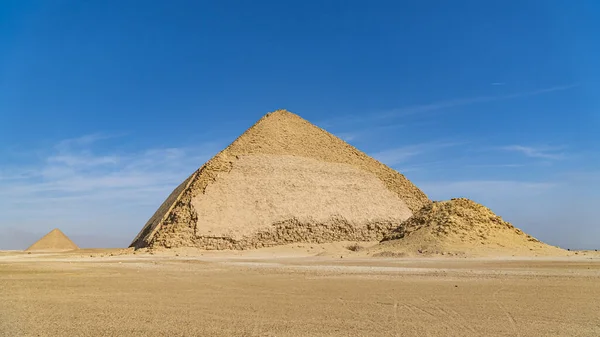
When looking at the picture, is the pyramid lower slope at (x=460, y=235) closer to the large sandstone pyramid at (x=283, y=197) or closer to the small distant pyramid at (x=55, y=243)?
the large sandstone pyramid at (x=283, y=197)

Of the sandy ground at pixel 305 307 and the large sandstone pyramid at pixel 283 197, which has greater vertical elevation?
the large sandstone pyramid at pixel 283 197

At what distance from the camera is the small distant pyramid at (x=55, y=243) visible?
6334 cm

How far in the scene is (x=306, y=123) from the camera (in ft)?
177

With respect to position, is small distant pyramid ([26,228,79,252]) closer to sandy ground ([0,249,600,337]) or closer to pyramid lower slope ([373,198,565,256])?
pyramid lower slope ([373,198,565,256])

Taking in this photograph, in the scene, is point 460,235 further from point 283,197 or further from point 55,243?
point 55,243

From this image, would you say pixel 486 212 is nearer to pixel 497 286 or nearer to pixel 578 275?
pixel 578 275

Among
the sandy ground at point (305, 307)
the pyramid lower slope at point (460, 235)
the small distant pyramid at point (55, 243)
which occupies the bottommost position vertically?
the sandy ground at point (305, 307)

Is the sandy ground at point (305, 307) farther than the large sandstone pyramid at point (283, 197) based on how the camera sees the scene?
No

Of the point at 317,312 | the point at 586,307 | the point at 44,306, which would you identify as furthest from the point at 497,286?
the point at 44,306

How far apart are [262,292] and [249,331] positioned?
14.0ft

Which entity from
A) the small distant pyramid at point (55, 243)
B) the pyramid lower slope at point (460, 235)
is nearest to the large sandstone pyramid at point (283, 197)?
the pyramid lower slope at point (460, 235)

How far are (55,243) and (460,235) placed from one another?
56080 millimetres

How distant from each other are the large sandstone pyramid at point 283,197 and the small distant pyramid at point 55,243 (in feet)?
89.8

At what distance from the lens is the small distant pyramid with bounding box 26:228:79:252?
208 feet
